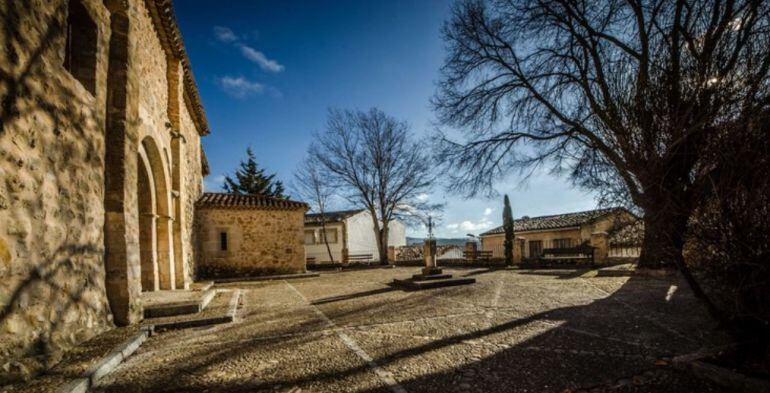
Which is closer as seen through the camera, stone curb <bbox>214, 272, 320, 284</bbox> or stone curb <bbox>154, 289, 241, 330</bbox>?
stone curb <bbox>154, 289, 241, 330</bbox>

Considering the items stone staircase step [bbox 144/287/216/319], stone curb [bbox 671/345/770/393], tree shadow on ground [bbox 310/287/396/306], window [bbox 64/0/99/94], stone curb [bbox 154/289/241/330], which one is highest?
window [bbox 64/0/99/94]

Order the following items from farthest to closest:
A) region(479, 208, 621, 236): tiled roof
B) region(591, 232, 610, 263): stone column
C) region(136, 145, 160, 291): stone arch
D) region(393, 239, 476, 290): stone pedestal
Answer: region(479, 208, 621, 236): tiled roof < region(591, 232, 610, 263): stone column < region(393, 239, 476, 290): stone pedestal < region(136, 145, 160, 291): stone arch

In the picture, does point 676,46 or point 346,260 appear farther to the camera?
point 346,260

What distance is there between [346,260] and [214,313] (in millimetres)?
17556

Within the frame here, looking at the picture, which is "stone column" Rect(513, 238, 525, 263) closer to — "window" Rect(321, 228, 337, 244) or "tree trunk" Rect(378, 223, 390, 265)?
"tree trunk" Rect(378, 223, 390, 265)

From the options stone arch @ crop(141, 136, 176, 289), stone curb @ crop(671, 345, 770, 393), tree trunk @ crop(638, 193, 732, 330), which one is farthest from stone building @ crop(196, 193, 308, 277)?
stone curb @ crop(671, 345, 770, 393)

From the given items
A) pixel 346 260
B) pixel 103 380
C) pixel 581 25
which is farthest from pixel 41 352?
pixel 346 260

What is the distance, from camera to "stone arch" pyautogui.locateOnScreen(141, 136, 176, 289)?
8.78 metres

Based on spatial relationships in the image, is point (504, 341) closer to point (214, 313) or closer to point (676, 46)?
Result: point (676, 46)

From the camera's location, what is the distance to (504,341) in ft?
13.5

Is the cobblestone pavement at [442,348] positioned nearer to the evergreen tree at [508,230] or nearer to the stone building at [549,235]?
the evergreen tree at [508,230]

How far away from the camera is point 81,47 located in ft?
16.0

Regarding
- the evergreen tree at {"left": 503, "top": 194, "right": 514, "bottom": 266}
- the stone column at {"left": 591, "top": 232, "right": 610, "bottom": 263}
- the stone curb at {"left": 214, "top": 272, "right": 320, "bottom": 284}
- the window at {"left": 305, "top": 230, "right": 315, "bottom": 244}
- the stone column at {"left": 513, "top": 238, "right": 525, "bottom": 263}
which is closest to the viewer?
the stone curb at {"left": 214, "top": 272, "right": 320, "bottom": 284}

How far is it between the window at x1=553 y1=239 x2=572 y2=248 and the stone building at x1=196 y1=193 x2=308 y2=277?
17.4 metres
